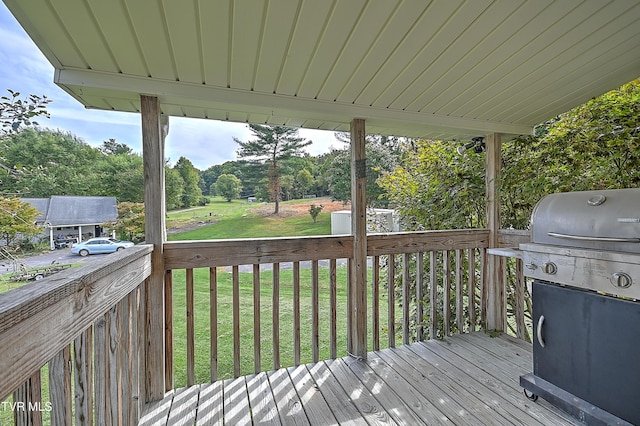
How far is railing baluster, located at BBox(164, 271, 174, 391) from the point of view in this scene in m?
2.04

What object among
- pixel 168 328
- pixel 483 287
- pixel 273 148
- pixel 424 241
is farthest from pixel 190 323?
pixel 483 287

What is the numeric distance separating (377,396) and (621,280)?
4.97ft

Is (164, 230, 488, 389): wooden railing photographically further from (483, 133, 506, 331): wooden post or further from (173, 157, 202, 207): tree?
(173, 157, 202, 207): tree

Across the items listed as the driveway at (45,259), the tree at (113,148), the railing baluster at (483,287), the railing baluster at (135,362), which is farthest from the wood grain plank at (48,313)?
the railing baluster at (483,287)

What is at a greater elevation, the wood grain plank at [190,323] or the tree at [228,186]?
the tree at [228,186]

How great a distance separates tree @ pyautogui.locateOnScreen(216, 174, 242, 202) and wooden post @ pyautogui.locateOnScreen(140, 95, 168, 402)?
363 mm

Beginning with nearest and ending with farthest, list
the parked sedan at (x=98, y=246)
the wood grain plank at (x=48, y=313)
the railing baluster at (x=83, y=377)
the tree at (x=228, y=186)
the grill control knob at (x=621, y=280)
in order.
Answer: the wood grain plank at (x=48, y=313) → the railing baluster at (x=83, y=377) → the parked sedan at (x=98, y=246) → the grill control knob at (x=621, y=280) → the tree at (x=228, y=186)

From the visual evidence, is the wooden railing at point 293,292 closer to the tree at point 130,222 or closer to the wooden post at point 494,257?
the wooden post at point 494,257

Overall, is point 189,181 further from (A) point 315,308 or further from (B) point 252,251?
(A) point 315,308

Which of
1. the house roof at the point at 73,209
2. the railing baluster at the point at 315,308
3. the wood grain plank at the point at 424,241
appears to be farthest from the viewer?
the wood grain plank at the point at 424,241

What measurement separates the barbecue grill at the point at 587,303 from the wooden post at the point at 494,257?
1008mm

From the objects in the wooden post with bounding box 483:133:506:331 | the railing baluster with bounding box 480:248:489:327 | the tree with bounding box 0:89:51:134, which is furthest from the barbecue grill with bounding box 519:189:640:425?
the tree with bounding box 0:89:51:134

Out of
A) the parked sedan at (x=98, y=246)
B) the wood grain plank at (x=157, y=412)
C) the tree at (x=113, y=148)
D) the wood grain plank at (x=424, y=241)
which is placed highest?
the tree at (x=113, y=148)

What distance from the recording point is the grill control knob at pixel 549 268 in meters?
1.84
